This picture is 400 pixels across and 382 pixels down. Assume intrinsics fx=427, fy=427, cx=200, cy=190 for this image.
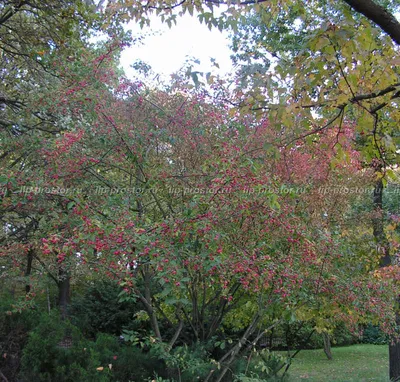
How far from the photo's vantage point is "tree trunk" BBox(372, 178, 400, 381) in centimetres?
615

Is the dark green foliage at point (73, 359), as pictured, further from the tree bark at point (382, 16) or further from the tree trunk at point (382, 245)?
the tree bark at point (382, 16)

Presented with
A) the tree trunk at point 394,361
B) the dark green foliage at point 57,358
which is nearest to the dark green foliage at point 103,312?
the dark green foliage at point 57,358

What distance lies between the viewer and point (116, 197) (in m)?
4.73

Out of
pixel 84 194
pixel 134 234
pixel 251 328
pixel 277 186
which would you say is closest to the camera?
pixel 134 234

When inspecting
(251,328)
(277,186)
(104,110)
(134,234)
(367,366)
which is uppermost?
(104,110)

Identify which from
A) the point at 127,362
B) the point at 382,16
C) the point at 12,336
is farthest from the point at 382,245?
the point at 12,336

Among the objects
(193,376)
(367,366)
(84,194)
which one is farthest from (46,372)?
(367,366)

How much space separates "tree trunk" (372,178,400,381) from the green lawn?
1510mm

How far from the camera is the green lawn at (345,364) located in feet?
37.9

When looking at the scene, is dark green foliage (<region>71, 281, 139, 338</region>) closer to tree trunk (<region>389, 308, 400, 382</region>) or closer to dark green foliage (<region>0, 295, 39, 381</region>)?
dark green foliage (<region>0, 295, 39, 381</region>)

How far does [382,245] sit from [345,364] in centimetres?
967

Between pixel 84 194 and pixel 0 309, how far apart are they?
2306 mm

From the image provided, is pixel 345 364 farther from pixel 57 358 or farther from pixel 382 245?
pixel 57 358

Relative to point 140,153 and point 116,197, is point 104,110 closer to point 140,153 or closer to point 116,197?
point 140,153
